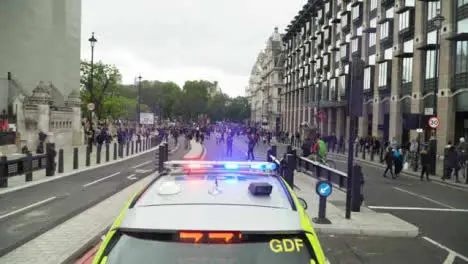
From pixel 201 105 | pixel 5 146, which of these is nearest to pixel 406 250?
Answer: pixel 5 146

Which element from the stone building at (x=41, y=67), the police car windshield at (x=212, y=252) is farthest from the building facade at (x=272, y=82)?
the police car windshield at (x=212, y=252)

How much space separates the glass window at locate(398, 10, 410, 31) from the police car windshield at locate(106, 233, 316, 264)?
4131 centimetres

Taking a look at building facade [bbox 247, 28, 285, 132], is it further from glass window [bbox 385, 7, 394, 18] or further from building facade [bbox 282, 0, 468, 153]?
glass window [bbox 385, 7, 394, 18]

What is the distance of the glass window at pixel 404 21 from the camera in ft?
Answer: 133

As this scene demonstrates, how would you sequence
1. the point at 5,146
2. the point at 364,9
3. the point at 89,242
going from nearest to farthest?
the point at 89,242
the point at 5,146
the point at 364,9

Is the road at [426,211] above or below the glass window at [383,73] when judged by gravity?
below

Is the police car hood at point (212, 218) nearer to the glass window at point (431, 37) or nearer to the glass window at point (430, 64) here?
the glass window at point (431, 37)

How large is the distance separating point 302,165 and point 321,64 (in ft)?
180

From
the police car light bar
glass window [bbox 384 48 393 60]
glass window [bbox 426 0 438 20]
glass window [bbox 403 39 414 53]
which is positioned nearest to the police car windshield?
the police car light bar

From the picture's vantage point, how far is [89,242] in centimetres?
780

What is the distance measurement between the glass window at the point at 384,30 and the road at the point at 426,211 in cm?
2706

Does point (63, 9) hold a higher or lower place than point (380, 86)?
higher

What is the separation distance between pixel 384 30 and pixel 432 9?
9.72 m

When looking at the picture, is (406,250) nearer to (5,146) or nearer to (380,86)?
(5,146)
